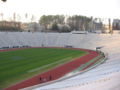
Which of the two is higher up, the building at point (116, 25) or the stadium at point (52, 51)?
the building at point (116, 25)

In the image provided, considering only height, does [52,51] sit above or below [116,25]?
below

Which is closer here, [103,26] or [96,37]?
[96,37]

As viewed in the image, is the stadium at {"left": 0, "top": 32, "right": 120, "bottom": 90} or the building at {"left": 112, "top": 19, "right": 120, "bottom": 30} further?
the building at {"left": 112, "top": 19, "right": 120, "bottom": 30}

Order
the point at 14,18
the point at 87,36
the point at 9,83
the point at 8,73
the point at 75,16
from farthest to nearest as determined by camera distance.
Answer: the point at 75,16
the point at 14,18
the point at 87,36
the point at 8,73
the point at 9,83

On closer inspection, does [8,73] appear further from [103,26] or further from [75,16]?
[103,26]

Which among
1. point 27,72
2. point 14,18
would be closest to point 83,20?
point 14,18

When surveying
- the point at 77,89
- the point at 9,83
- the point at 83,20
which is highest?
the point at 83,20

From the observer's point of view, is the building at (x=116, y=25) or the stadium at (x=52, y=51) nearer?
the stadium at (x=52, y=51)

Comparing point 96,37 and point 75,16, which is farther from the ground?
point 75,16

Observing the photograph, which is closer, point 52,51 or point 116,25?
point 52,51

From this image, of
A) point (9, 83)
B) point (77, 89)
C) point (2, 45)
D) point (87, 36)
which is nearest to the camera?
point (77, 89)

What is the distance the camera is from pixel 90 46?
49.8 meters

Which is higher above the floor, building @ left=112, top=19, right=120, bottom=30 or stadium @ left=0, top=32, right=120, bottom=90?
building @ left=112, top=19, right=120, bottom=30

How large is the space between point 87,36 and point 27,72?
133 feet
